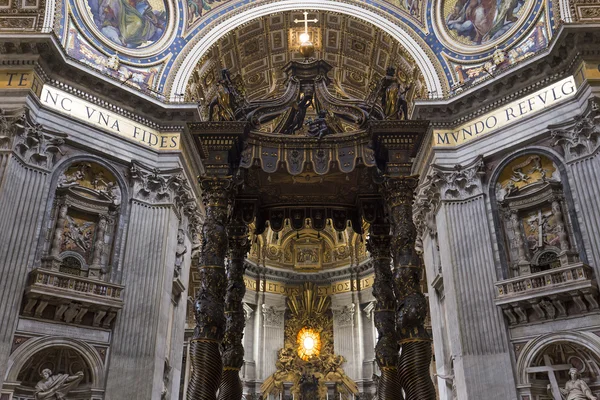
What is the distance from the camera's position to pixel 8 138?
9.36 metres

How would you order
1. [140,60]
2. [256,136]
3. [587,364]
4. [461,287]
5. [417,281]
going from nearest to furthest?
[417,281] < [256,136] < [587,364] < [461,287] < [140,60]

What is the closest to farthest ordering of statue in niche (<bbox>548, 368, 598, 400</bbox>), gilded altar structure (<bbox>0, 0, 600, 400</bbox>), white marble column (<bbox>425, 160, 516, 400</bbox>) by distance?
gilded altar structure (<bbox>0, 0, 600, 400</bbox>)
statue in niche (<bbox>548, 368, 598, 400</bbox>)
white marble column (<bbox>425, 160, 516, 400</bbox>)

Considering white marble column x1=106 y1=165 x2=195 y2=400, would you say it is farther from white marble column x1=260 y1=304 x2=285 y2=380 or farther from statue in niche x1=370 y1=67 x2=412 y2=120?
white marble column x1=260 y1=304 x2=285 y2=380

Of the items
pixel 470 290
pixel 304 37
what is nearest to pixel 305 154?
pixel 470 290

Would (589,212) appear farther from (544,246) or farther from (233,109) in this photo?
(233,109)

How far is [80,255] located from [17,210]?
144 centimetres

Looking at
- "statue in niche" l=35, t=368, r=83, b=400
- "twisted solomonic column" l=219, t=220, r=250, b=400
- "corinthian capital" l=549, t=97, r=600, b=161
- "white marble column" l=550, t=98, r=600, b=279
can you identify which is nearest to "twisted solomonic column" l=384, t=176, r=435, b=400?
"twisted solomonic column" l=219, t=220, r=250, b=400

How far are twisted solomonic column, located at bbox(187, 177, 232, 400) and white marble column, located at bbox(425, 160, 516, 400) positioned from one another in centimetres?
572

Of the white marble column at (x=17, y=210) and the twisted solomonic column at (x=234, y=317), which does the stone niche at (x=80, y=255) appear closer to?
the white marble column at (x=17, y=210)

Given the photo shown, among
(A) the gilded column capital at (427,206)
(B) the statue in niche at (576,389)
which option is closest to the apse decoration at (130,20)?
(A) the gilded column capital at (427,206)

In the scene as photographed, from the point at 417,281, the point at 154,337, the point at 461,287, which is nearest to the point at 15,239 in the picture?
the point at 154,337

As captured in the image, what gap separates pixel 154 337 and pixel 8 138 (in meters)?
4.42

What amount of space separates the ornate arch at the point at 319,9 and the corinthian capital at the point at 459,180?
2165mm

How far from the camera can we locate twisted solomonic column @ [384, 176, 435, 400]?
539cm
